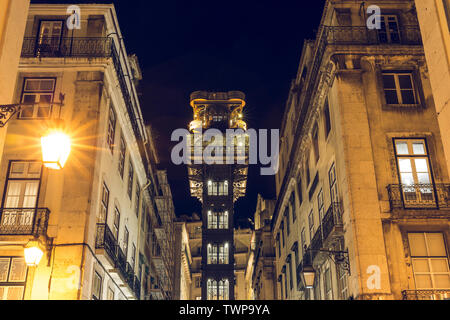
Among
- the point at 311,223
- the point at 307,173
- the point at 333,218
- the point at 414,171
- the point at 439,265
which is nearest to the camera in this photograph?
the point at 439,265

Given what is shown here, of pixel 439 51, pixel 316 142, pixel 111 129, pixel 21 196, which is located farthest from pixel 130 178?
pixel 439 51

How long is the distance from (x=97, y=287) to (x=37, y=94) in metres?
8.89

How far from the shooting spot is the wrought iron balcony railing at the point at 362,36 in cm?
2328

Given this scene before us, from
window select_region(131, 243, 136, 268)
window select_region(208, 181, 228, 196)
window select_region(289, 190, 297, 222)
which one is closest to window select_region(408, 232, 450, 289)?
window select_region(289, 190, 297, 222)

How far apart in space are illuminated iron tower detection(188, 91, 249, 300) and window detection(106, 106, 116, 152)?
40.8 metres

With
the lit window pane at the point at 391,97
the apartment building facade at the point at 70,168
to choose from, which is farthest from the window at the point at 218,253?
the lit window pane at the point at 391,97

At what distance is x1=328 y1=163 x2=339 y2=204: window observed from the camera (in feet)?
74.4

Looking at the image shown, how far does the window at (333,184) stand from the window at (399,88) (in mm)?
3849

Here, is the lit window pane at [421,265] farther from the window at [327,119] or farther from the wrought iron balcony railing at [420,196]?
the window at [327,119]

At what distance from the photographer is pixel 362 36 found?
23.5 metres

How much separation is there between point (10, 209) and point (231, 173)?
52.6 meters

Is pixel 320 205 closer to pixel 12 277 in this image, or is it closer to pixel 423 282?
pixel 423 282
